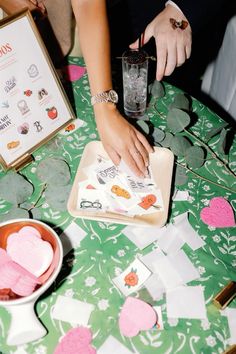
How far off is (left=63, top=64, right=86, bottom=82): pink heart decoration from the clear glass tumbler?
273 millimetres

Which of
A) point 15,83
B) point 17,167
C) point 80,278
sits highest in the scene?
point 15,83

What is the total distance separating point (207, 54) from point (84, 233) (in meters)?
2.37

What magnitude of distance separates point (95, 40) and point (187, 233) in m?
0.74

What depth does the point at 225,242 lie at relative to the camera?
0.94 metres

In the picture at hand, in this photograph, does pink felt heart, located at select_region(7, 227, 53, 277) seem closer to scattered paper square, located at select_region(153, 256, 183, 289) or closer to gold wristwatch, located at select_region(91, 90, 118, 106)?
scattered paper square, located at select_region(153, 256, 183, 289)

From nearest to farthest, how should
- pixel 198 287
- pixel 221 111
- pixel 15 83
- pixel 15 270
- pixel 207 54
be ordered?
pixel 15 270, pixel 198 287, pixel 15 83, pixel 221 111, pixel 207 54

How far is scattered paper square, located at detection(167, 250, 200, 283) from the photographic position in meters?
0.87

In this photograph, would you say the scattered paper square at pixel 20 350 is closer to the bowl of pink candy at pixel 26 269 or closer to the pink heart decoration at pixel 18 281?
the bowl of pink candy at pixel 26 269

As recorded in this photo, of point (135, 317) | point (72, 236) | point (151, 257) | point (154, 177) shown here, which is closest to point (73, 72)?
point (154, 177)

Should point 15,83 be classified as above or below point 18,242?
above

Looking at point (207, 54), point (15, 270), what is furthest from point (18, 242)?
point (207, 54)

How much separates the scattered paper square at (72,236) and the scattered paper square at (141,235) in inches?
5.0

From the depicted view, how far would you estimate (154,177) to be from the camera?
1.05 metres

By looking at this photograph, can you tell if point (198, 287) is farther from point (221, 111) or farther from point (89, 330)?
point (221, 111)
